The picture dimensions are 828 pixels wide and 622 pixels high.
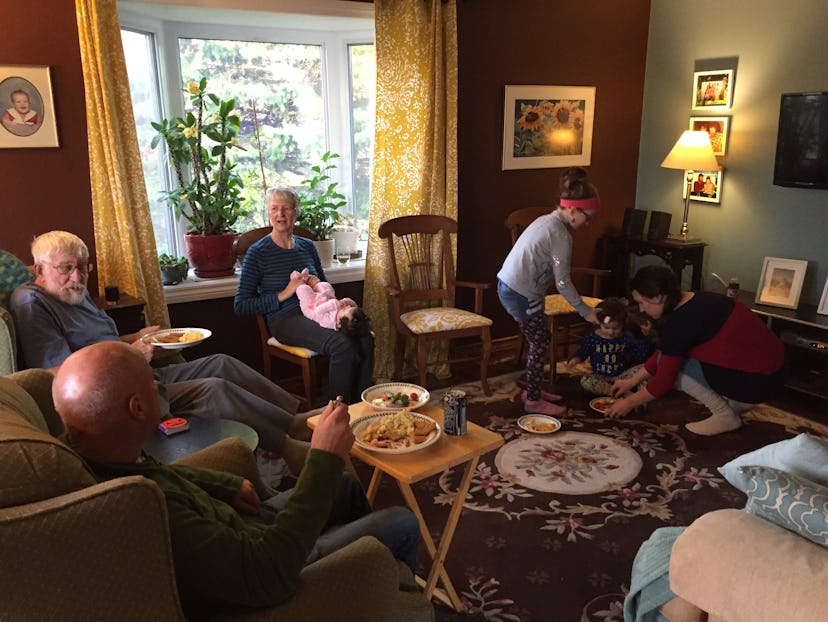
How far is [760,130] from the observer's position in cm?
467

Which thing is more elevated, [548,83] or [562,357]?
[548,83]

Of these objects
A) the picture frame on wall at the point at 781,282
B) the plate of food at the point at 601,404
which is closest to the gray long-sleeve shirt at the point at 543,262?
the plate of food at the point at 601,404

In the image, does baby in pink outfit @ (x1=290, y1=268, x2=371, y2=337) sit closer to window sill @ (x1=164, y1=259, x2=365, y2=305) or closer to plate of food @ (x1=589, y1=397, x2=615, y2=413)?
window sill @ (x1=164, y1=259, x2=365, y2=305)

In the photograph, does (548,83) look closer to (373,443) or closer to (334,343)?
(334,343)

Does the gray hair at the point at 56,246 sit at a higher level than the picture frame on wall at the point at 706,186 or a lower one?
lower

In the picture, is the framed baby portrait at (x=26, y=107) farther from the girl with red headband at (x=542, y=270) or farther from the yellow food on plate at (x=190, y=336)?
the girl with red headband at (x=542, y=270)

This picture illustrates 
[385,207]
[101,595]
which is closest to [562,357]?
[385,207]

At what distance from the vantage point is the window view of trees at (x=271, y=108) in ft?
13.6

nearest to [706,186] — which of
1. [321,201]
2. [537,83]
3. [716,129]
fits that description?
[716,129]

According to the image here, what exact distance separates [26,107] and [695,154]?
4.05 metres

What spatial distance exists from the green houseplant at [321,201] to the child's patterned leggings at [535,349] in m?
1.47

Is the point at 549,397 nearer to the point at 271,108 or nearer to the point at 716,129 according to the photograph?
the point at 716,129

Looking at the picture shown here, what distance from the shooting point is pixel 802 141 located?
4277 millimetres

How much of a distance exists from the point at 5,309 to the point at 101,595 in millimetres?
1914
